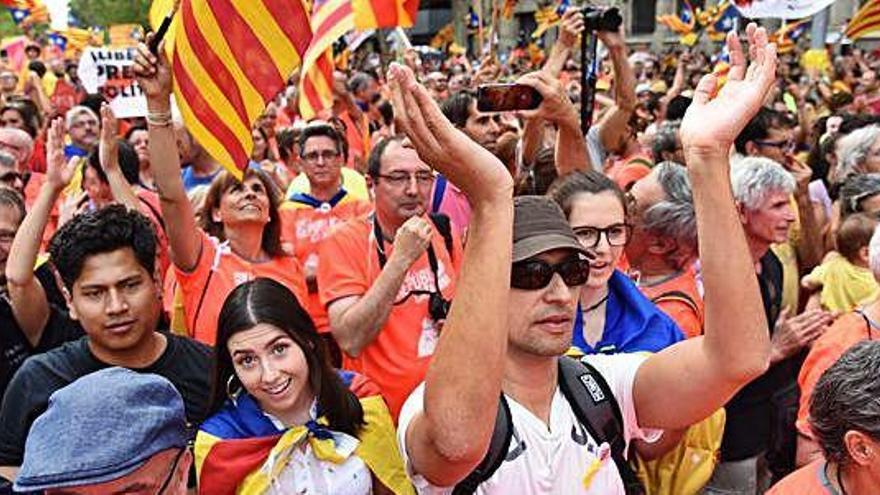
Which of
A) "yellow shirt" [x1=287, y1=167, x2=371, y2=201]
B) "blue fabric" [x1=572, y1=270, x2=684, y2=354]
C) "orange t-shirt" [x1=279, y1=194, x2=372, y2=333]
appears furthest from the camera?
"yellow shirt" [x1=287, y1=167, x2=371, y2=201]

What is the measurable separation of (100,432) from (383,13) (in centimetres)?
437

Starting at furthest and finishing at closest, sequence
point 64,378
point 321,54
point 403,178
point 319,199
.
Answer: point 321,54 → point 319,199 → point 403,178 → point 64,378

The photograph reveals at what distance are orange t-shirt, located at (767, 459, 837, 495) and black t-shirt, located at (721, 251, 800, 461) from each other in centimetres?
98

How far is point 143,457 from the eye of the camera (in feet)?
4.99

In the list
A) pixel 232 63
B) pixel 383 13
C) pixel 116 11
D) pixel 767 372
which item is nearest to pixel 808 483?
pixel 767 372

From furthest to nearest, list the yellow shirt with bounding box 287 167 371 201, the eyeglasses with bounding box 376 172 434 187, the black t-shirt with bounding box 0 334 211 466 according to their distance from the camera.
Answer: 1. the yellow shirt with bounding box 287 167 371 201
2. the eyeglasses with bounding box 376 172 434 187
3. the black t-shirt with bounding box 0 334 211 466

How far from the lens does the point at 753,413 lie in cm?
311

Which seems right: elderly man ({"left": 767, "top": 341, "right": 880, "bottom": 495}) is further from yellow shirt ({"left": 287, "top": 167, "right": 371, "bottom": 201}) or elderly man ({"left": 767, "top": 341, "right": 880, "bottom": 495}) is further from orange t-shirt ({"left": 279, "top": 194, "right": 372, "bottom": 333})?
yellow shirt ({"left": 287, "top": 167, "right": 371, "bottom": 201})

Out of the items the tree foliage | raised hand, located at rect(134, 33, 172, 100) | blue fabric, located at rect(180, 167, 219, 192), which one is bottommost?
blue fabric, located at rect(180, 167, 219, 192)

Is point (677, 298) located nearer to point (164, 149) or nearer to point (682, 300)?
point (682, 300)

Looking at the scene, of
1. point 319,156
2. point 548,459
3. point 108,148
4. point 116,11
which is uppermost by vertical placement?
point 116,11

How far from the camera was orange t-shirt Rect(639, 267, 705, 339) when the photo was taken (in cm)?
277

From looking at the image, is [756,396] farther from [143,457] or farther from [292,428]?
[143,457]

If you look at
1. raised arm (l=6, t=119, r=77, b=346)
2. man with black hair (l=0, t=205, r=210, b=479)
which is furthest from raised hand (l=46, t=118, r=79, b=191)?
man with black hair (l=0, t=205, r=210, b=479)
